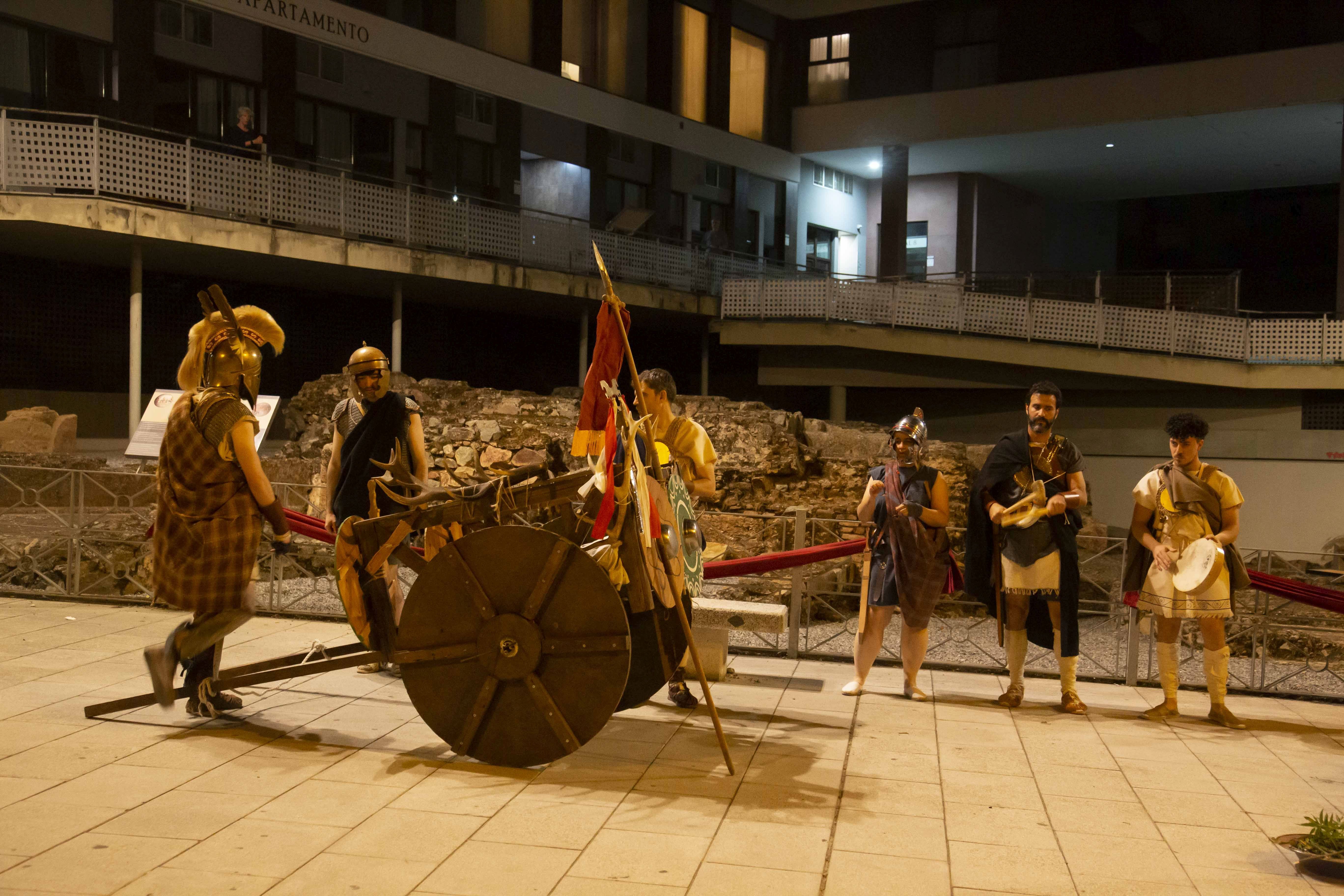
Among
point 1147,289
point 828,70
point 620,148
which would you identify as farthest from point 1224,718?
point 828,70

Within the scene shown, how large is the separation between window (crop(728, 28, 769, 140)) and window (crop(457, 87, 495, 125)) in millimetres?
6723

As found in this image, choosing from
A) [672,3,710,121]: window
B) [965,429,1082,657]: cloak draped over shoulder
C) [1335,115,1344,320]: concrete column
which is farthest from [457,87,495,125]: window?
[965,429,1082,657]: cloak draped over shoulder

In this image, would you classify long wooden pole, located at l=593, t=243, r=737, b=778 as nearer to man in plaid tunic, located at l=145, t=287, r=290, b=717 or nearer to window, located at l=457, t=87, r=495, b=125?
man in plaid tunic, located at l=145, t=287, r=290, b=717

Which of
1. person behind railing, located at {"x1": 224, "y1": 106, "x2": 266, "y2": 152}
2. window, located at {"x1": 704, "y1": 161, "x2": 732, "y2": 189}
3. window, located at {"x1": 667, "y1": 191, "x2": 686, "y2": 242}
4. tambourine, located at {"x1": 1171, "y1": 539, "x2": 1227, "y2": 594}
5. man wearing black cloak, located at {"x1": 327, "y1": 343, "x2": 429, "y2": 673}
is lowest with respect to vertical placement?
tambourine, located at {"x1": 1171, "y1": 539, "x2": 1227, "y2": 594}

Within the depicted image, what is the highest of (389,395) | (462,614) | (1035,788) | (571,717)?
(389,395)

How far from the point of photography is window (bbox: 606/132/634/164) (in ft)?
73.8

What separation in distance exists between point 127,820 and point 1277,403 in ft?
61.3

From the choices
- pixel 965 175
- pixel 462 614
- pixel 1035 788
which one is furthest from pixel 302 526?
pixel 965 175

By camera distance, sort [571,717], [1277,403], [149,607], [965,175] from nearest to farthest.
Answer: [571,717]
[149,607]
[1277,403]
[965,175]

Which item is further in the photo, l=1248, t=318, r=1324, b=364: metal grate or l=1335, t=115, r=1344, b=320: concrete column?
l=1335, t=115, r=1344, b=320: concrete column

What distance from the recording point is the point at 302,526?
6.54 m

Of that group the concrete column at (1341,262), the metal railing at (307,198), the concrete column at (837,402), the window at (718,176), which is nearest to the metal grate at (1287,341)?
the concrete column at (1341,262)

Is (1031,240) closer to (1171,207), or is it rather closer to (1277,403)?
(1171,207)

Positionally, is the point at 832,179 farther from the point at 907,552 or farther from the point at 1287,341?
the point at 907,552
